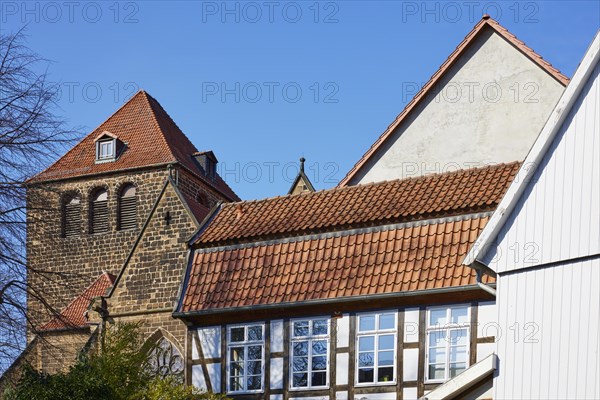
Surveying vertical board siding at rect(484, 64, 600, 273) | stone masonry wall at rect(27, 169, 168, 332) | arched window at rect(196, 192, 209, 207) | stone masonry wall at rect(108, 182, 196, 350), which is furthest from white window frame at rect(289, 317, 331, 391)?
arched window at rect(196, 192, 209, 207)

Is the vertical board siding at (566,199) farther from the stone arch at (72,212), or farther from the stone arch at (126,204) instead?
the stone arch at (72,212)

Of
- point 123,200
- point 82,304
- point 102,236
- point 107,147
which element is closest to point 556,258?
point 82,304

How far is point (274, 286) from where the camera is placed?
2456 cm

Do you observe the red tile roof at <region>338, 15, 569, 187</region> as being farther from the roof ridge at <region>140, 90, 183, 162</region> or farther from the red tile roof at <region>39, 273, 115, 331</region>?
the roof ridge at <region>140, 90, 183, 162</region>

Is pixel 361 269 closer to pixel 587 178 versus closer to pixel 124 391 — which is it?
pixel 124 391

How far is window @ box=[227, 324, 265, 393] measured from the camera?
2447 centimetres

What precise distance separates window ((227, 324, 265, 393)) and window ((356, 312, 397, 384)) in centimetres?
203

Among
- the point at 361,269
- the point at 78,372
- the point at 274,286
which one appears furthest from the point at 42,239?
the point at 361,269

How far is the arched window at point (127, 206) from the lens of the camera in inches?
2034

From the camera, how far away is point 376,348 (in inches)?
918

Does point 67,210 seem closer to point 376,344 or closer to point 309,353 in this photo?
point 309,353

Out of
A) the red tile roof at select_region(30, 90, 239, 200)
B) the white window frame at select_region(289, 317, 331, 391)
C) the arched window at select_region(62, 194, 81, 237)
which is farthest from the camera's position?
the arched window at select_region(62, 194, 81, 237)

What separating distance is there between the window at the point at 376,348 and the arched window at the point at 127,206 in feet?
95.2

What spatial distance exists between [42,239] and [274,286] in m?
4.38
